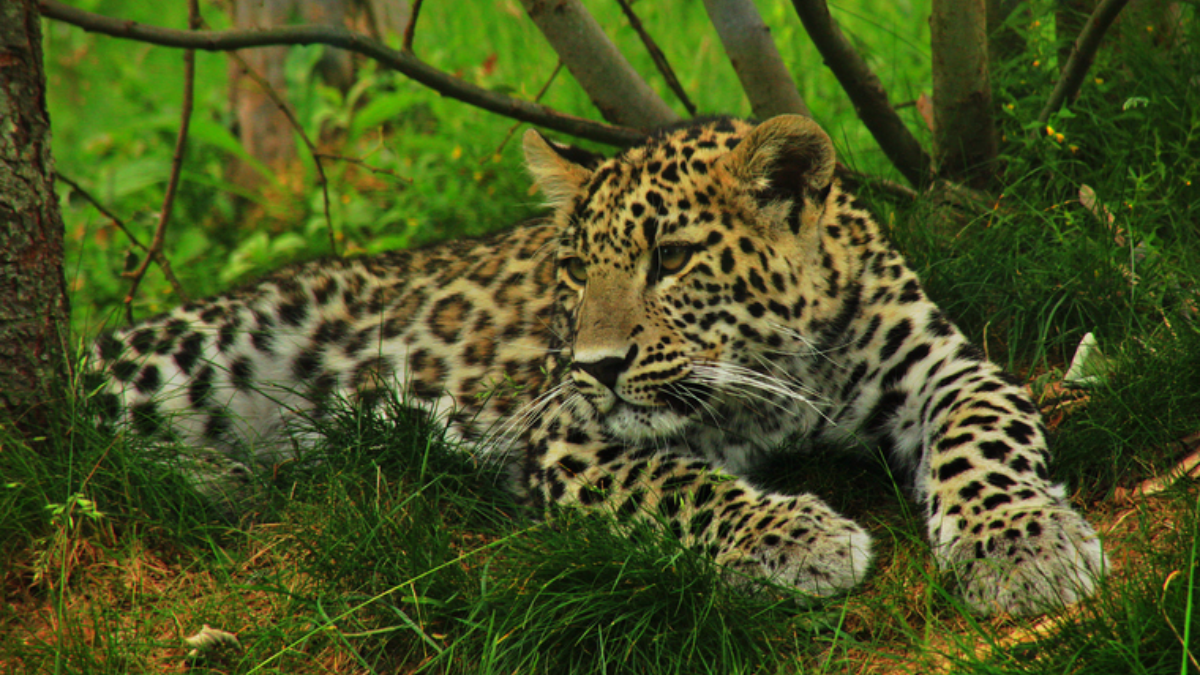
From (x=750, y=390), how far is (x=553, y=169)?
1326 millimetres

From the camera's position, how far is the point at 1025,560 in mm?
3408

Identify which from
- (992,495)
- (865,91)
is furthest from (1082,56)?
(992,495)

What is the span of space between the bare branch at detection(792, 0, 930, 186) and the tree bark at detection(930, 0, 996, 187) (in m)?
0.17

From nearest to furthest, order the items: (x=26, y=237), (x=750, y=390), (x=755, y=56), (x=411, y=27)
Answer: (x=750, y=390) → (x=26, y=237) → (x=411, y=27) → (x=755, y=56)

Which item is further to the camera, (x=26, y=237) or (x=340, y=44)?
(x=340, y=44)

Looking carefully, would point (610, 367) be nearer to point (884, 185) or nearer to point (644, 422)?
point (644, 422)

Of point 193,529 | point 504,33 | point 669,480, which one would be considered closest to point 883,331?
point 669,480

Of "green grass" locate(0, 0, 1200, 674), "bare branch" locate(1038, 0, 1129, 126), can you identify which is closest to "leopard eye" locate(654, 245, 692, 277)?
"green grass" locate(0, 0, 1200, 674)

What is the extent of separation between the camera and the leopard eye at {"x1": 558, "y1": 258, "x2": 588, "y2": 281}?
14.6 feet

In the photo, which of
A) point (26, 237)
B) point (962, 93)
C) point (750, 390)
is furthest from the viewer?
point (962, 93)

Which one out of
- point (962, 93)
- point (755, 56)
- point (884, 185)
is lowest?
point (884, 185)

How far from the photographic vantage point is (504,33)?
10258 mm

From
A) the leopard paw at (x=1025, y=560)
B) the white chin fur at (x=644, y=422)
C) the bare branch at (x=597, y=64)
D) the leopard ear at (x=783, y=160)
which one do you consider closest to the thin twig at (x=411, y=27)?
the bare branch at (x=597, y=64)

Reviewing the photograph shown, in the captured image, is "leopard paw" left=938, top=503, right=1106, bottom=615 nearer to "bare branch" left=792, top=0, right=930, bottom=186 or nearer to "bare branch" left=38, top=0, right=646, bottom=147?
"bare branch" left=38, top=0, right=646, bottom=147
